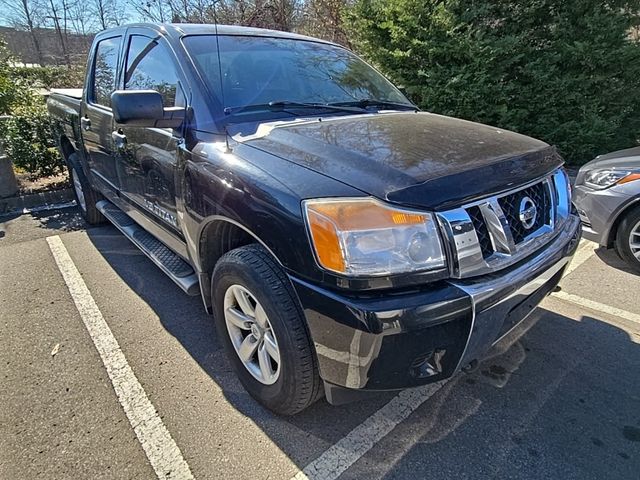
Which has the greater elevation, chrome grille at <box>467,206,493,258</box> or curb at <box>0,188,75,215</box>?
chrome grille at <box>467,206,493,258</box>

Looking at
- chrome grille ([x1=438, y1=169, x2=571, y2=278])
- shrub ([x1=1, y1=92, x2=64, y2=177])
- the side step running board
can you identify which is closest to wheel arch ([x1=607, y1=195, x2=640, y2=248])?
chrome grille ([x1=438, y1=169, x2=571, y2=278])

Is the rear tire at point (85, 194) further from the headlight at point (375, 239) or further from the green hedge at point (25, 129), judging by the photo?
the headlight at point (375, 239)

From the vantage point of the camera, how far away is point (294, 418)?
6.91 ft

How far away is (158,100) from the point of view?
2.19 metres

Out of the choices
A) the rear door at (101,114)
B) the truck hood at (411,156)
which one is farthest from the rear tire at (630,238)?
the rear door at (101,114)

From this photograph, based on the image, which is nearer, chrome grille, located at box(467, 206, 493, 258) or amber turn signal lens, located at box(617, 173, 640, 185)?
chrome grille, located at box(467, 206, 493, 258)

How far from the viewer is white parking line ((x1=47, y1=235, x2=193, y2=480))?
1.87 meters

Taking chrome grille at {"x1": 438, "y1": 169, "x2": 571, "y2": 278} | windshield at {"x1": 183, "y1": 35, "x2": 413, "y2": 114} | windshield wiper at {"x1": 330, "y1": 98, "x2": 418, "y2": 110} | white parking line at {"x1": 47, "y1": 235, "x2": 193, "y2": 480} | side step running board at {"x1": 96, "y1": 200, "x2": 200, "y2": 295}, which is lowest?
white parking line at {"x1": 47, "y1": 235, "x2": 193, "y2": 480}

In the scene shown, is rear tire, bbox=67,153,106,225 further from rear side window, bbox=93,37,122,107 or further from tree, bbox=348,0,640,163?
tree, bbox=348,0,640,163

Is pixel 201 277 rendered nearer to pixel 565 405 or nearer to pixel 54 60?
pixel 565 405

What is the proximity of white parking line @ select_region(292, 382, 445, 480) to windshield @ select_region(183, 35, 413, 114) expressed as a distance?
1.79 m

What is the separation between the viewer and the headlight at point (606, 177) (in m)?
3.51

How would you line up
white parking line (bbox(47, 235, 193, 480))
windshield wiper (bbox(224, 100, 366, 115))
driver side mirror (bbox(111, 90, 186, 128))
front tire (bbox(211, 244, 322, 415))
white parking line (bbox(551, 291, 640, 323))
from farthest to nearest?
white parking line (bbox(551, 291, 640, 323)), windshield wiper (bbox(224, 100, 366, 115)), driver side mirror (bbox(111, 90, 186, 128)), white parking line (bbox(47, 235, 193, 480)), front tire (bbox(211, 244, 322, 415))

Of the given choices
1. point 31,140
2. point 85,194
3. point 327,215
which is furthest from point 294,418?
→ point 31,140
